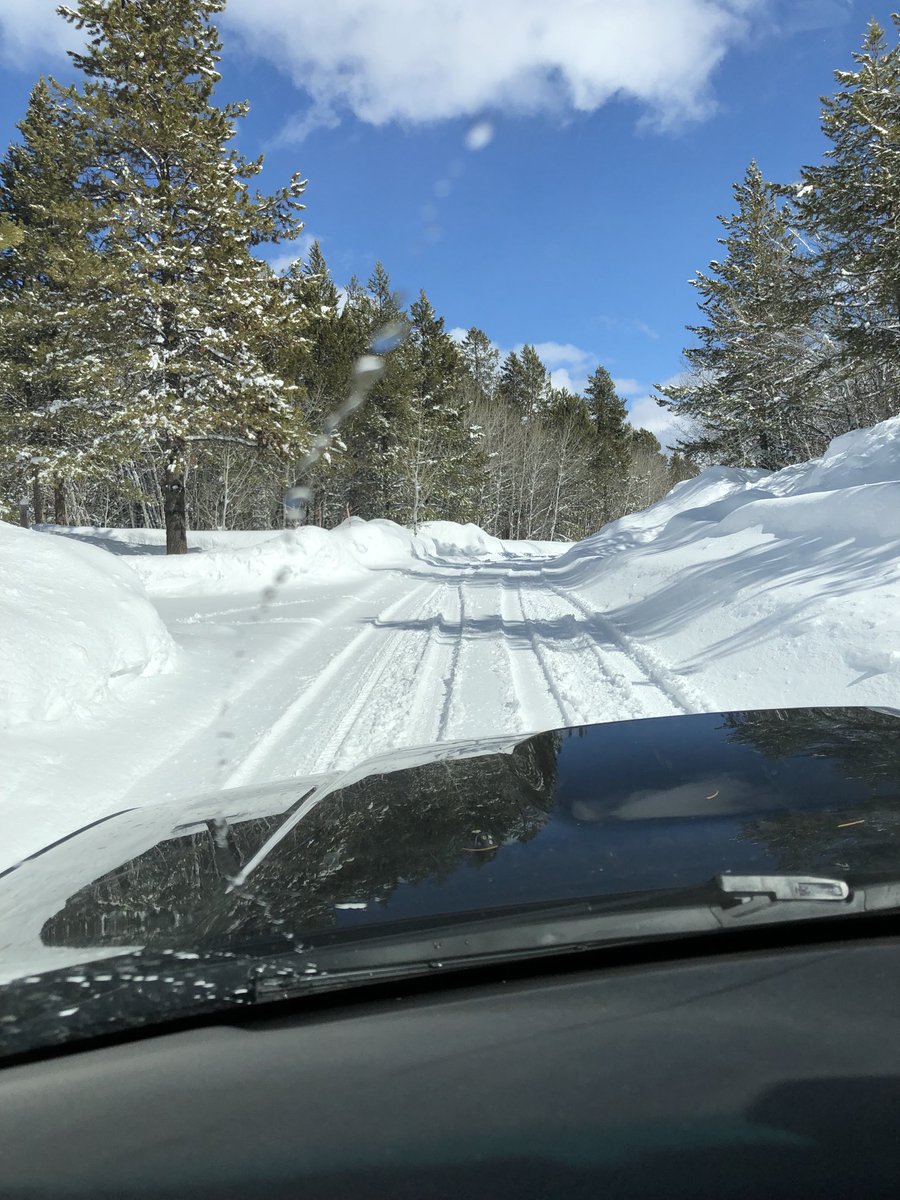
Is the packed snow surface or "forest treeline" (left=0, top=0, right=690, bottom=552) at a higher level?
"forest treeline" (left=0, top=0, right=690, bottom=552)

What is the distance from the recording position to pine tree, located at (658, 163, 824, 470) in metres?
24.9

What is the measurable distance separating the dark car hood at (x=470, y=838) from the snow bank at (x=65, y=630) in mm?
3598

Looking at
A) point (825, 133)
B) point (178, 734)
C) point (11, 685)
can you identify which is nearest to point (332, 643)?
point (178, 734)

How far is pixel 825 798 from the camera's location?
64.1 inches

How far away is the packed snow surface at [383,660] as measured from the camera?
500 cm

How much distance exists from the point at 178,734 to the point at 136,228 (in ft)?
45.7

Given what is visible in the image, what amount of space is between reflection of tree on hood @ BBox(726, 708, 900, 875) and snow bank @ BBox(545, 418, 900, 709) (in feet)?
11.1

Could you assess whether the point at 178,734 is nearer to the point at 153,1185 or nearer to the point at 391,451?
the point at 153,1185

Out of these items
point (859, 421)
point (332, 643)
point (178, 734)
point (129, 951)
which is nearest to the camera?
point (129, 951)

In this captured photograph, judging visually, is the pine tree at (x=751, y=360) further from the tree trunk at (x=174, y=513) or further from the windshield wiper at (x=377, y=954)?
the windshield wiper at (x=377, y=954)

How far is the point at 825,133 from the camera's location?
19.6 metres

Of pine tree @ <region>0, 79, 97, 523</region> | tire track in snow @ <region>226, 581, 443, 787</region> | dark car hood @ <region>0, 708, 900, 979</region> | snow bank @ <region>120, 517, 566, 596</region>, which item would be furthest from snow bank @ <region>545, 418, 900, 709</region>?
pine tree @ <region>0, 79, 97, 523</region>

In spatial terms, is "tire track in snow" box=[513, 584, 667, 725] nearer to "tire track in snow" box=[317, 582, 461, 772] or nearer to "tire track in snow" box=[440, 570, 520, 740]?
"tire track in snow" box=[440, 570, 520, 740]

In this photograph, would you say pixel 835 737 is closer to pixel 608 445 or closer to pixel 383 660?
pixel 383 660
